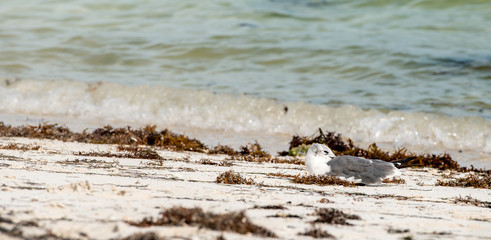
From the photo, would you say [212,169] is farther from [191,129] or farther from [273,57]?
Result: [273,57]

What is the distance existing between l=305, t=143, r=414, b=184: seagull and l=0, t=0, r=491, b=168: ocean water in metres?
2.87

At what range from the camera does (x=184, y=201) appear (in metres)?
3.74

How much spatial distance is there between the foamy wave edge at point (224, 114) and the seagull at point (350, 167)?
153 inches

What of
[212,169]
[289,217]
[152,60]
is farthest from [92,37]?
[289,217]

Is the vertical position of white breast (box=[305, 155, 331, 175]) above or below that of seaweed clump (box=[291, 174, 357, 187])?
above

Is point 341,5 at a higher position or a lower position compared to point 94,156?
higher

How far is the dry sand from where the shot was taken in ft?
9.85

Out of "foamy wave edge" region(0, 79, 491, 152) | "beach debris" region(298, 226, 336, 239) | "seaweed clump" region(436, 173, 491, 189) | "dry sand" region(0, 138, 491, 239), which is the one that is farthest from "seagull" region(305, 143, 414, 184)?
"foamy wave edge" region(0, 79, 491, 152)

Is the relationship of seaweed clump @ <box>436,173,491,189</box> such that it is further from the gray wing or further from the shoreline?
the gray wing

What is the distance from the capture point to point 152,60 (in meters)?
14.2

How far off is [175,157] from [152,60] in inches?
316

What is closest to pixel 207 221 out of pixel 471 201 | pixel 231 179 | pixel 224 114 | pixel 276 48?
pixel 231 179

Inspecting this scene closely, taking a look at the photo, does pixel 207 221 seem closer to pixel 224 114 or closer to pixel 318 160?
pixel 318 160

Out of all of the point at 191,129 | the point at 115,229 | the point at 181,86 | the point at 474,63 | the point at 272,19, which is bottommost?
the point at 115,229
